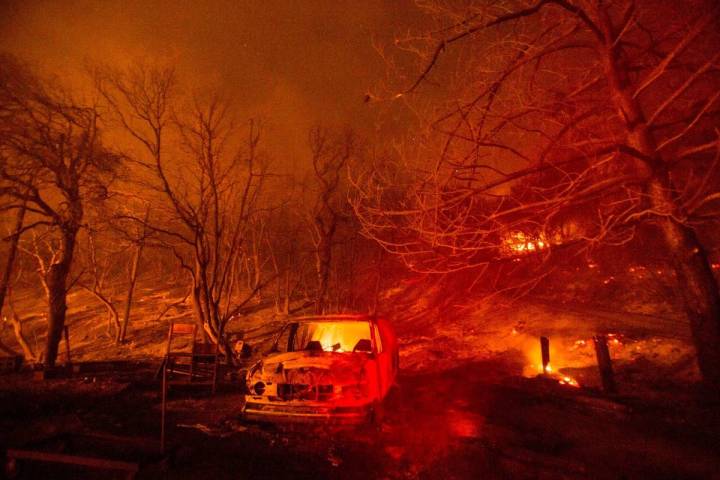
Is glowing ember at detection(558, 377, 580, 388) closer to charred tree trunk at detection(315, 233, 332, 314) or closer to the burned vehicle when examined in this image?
the burned vehicle

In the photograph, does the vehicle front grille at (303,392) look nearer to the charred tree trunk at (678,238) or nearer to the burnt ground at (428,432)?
the burnt ground at (428,432)

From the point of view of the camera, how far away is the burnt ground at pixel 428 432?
4.68 metres

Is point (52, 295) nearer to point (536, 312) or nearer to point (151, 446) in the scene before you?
point (151, 446)

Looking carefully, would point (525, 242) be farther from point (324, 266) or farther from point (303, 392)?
point (324, 266)

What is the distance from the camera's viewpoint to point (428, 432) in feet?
19.5

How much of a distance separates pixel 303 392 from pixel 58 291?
1166 centimetres

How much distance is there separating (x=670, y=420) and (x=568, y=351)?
6687 mm

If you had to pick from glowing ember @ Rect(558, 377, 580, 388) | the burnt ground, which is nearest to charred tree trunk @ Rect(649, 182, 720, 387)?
the burnt ground

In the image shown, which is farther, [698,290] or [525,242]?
[525,242]

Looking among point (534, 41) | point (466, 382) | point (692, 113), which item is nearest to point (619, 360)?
point (466, 382)

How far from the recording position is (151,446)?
462 cm

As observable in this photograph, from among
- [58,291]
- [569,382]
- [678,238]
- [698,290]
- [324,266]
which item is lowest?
[569,382]

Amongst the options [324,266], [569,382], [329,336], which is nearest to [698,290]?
[569,382]

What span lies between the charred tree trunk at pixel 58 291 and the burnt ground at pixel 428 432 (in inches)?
126
